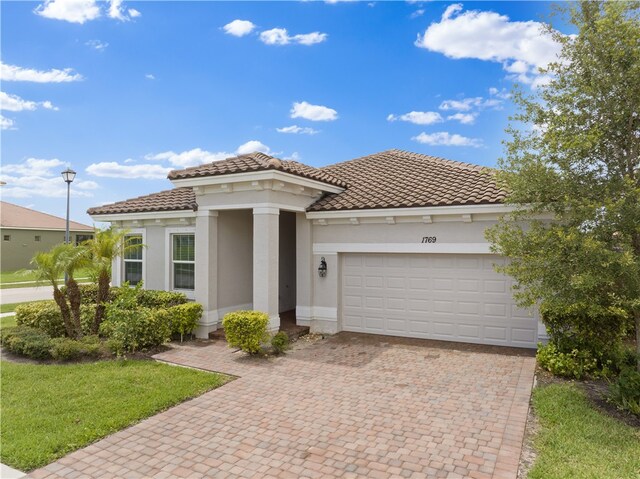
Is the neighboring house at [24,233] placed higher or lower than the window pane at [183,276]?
higher

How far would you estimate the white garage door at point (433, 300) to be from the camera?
389 inches

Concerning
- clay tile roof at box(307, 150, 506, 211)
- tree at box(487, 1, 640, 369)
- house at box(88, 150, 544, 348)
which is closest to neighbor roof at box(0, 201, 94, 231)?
house at box(88, 150, 544, 348)

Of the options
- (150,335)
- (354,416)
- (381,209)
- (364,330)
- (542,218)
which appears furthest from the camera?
(364,330)

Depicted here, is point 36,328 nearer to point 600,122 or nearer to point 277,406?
point 277,406

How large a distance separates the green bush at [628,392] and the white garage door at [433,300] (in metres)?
3.37

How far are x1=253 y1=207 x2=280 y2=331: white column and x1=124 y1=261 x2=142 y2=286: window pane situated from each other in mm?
6075

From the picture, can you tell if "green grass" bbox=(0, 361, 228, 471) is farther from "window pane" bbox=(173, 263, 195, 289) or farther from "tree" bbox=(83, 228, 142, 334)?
"window pane" bbox=(173, 263, 195, 289)

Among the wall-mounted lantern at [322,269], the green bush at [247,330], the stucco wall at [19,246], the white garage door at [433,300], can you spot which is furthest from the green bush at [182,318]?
the stucco wall at [19,246]

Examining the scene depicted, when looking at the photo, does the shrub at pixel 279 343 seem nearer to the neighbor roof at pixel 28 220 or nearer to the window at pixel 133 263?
the window at pixel 133 263

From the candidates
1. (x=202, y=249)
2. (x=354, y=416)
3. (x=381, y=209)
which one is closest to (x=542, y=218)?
(x=381, y=209)

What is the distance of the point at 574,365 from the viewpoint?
748 centimetres

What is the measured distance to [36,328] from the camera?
426 inches

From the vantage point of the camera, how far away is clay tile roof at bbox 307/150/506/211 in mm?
10039

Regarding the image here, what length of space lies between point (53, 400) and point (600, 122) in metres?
9.89
